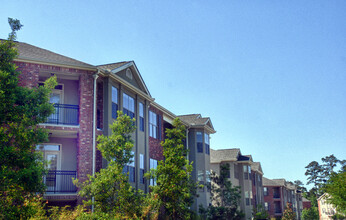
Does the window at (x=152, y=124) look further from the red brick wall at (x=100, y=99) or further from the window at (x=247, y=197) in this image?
the window at (x=247, y=197)

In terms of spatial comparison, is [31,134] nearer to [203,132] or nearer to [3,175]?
[3,175]

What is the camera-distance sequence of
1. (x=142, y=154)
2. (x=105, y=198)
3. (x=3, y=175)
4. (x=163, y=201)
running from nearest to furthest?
(x=3, y=175) < (x=105, y=198) < (x=163, y=201) < (x=142, y=154)

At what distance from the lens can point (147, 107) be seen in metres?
27.3

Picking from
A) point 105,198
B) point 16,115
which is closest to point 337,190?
point 105,198

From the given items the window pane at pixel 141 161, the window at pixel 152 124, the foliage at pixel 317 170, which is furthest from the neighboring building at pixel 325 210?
the window pane at pixel 141 161

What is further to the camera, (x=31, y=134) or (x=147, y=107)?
(x=147, y=107)

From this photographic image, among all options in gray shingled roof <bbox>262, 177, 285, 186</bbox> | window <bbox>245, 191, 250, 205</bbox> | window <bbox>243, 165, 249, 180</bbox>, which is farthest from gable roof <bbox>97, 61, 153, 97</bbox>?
gray shingled roof <bbox>262, 177, 285, 186</bbox>

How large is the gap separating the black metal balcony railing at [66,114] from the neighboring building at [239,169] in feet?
90.9

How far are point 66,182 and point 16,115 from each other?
6.58 m

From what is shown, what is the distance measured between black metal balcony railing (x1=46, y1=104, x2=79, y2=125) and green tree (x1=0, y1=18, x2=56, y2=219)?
181 inches

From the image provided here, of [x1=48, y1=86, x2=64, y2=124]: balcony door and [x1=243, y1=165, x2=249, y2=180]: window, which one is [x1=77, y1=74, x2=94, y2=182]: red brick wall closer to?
[x1=48, y1=86, x2=64, y2=124]: balcony door

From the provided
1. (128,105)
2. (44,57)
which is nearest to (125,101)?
(128,105)

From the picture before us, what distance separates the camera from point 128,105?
80.8 feet

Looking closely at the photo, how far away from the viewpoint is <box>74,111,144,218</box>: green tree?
17656 millimetres
